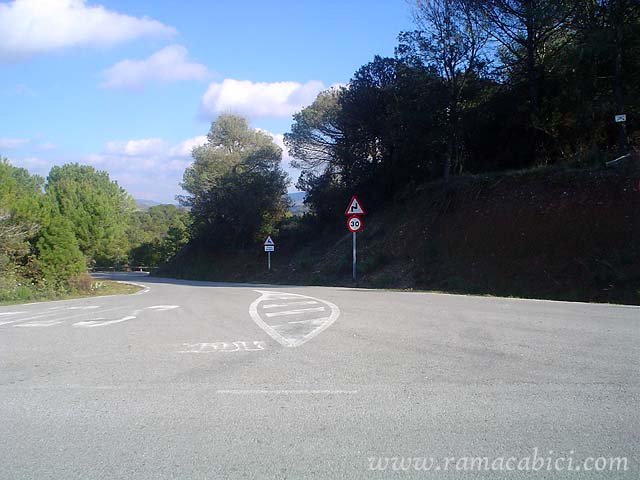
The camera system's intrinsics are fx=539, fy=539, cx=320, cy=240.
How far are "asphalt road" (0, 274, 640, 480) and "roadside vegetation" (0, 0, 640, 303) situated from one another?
9.89 m

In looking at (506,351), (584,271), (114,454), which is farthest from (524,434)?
(584,271)

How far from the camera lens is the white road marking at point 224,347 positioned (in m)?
8.74

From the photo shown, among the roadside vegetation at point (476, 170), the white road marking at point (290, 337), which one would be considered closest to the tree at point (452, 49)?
the roadside vegetation at point (476, 170)

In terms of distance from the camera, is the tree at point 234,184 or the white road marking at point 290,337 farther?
the tree at point 234,184

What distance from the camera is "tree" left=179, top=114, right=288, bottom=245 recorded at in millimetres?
48406

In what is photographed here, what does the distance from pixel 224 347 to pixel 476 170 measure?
1033 inches

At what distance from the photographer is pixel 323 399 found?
6.12 meters

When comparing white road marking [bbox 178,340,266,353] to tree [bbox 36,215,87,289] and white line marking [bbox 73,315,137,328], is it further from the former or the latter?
tree [bbox 36,215,87,289]

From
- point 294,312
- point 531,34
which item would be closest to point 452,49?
point 531,34

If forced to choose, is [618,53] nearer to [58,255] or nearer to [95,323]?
[95,323]

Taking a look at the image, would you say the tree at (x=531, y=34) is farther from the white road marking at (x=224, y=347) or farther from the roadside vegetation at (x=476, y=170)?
the white road marking at (x=224, y=347)

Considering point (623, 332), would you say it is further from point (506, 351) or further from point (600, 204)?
point (600, 204)

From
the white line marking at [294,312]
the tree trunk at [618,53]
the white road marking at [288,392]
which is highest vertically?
the tree trunk at [618,53]

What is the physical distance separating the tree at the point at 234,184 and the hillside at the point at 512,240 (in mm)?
15150
